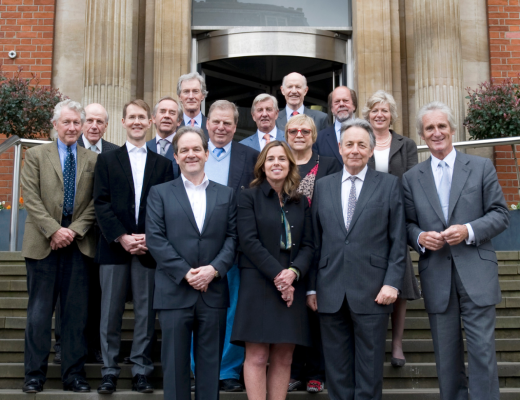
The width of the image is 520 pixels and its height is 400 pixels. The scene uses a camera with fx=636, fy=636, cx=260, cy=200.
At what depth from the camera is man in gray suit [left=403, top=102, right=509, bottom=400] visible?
3.65m

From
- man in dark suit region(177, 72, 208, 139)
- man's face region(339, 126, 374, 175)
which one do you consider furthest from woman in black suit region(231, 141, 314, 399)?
man in dark suit region(177, 72, 208, 139)

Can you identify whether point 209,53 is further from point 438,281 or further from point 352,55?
point 438,281

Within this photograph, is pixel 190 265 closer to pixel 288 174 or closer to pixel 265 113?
pixel 288 174

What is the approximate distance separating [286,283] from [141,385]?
1269mm

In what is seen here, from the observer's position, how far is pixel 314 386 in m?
4.18

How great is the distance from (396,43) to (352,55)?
2.17 ft

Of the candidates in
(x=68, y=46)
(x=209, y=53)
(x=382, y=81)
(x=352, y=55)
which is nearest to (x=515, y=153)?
(x=382, y=81)

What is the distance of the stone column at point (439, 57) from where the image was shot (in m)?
8.09

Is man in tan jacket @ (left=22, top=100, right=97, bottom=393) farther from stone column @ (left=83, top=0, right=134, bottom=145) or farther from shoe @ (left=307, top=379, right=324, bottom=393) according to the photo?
stone column @ (left=83, top=0, right=134, bottom=145)

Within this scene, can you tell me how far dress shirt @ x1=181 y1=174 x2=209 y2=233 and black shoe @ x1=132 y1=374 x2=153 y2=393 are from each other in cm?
111

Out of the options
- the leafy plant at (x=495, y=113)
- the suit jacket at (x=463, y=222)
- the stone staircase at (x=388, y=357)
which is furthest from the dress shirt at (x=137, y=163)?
the leafy plant at (x=495, y=113)

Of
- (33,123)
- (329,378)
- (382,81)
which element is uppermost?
(382,81)

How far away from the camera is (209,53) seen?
29.7 feet

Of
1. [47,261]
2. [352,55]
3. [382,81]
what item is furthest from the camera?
[352,55]
